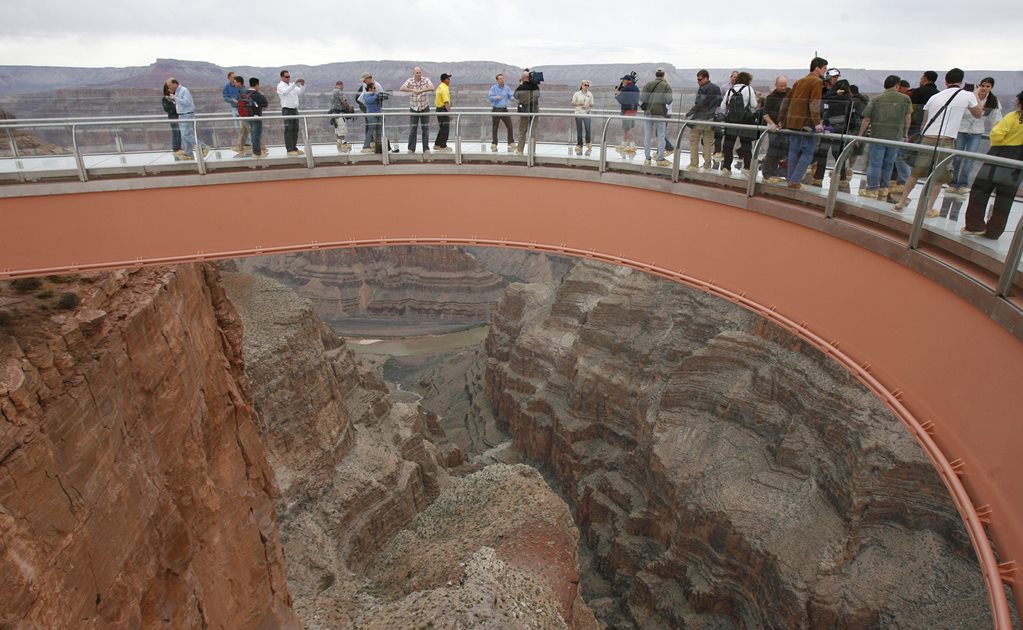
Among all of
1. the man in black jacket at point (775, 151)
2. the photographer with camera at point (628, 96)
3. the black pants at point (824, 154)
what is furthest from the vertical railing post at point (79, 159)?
the black pants at point (824, 154)

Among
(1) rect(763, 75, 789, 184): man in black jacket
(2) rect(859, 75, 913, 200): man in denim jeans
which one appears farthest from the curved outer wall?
(2) rect(859, 75, 913, 200): man in denim jeans

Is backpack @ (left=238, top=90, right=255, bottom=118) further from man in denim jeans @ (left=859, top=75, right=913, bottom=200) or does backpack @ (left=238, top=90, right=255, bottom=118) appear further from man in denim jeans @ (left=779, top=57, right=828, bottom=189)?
man in denim jeans @ (left=859, top=75, right=913, bottom=200)

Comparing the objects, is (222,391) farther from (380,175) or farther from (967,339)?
(967,339)

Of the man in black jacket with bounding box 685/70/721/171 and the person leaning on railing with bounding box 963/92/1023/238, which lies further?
the man in black jacket with bounding box 685/70/721/171

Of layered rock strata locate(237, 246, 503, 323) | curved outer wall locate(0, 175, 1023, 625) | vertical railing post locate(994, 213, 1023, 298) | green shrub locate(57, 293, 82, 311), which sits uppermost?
vertical railing post locate(994, 213, 1023, 298)

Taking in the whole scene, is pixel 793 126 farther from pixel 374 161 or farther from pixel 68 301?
pixel 68 301

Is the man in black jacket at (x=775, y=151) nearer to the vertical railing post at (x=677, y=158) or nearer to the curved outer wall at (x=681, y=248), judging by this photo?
the curved outer wall at (x=681, y=248)
